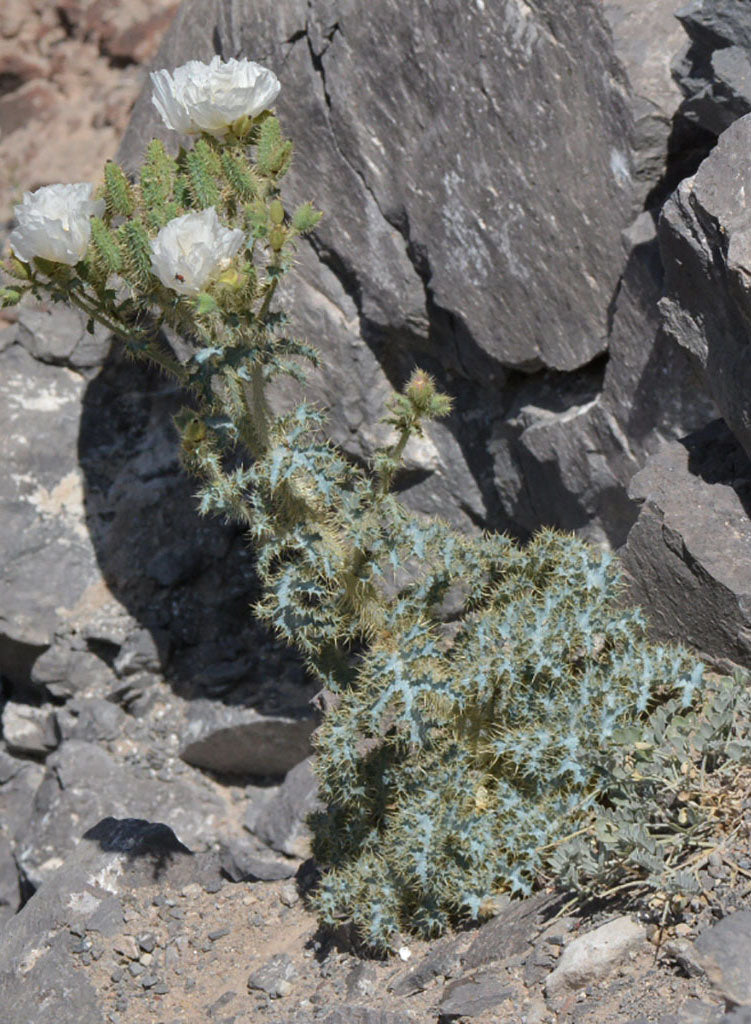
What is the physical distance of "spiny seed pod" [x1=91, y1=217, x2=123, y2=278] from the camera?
280cm

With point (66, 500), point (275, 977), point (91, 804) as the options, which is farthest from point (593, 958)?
point (66, 500)

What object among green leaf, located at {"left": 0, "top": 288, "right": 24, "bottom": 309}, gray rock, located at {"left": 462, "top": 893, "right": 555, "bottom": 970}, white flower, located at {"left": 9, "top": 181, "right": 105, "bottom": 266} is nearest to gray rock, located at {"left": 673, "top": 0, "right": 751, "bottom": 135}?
white flower, located at {"left": 9, "top": 181, "right": 105, "bottom": 266}

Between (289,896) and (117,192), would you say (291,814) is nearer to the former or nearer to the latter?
(289,896)

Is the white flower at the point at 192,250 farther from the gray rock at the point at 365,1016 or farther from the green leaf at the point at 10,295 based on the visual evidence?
the gray rock at the point at 365,1016

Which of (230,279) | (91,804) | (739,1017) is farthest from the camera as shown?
(91,804)

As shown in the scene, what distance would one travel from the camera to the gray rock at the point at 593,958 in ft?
7.72

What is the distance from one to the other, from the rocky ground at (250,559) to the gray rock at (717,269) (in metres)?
0.01

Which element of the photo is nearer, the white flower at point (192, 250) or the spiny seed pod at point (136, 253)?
the white flower at point (192, 250)

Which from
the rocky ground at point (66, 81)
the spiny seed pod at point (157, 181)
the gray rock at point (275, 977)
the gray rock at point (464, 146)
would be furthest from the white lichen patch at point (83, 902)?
the rocky ground at point (66, 81)

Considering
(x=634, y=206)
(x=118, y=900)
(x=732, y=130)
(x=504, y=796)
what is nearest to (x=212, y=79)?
(x=732, y=130)

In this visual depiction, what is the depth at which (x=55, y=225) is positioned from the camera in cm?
269

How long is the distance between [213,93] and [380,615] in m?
1.41

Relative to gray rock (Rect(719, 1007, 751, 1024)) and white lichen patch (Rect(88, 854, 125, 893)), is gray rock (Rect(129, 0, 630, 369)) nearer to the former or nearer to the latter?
white lichen patch (Rect(88, 854, 125, 893))

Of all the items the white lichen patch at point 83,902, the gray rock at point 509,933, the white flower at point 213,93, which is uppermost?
the white flower at point 213,93
